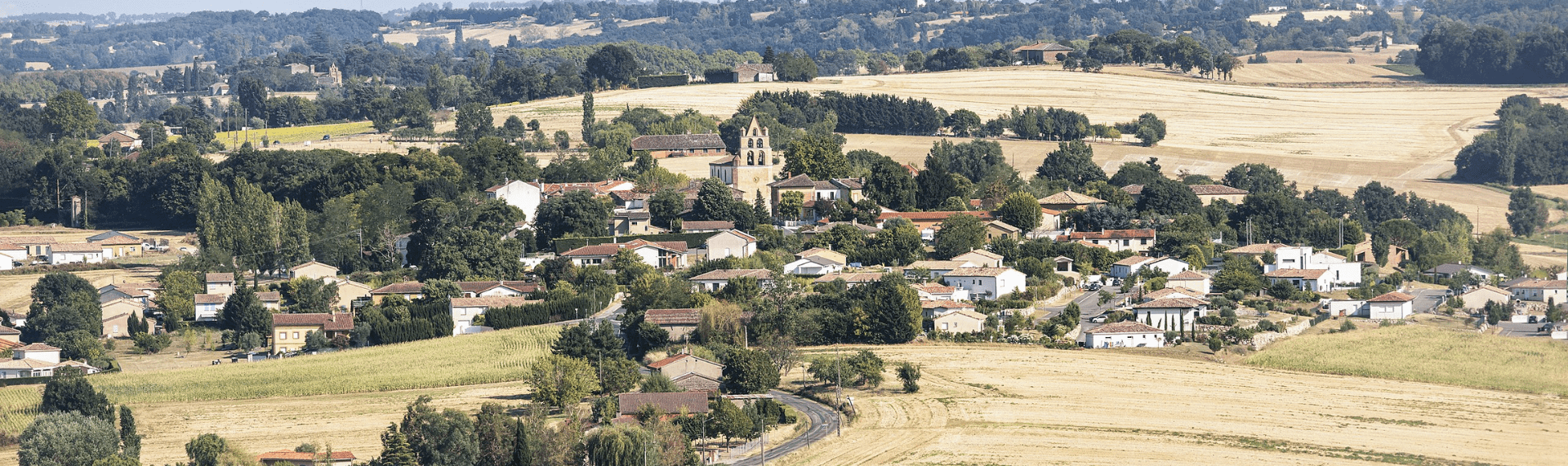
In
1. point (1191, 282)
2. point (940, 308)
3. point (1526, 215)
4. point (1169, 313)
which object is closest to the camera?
point (1169, 313)

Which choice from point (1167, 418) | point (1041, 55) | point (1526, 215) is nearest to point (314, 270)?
point (1167, 418)

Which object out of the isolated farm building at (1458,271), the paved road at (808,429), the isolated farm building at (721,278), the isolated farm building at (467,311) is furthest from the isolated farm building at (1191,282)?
the isolated farm building at (467,311)

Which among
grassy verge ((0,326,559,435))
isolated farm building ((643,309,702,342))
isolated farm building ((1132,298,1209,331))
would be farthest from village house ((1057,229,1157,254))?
grassy verge ((0,326,559,435))

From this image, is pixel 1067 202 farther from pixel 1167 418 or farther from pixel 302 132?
pixel 302 132

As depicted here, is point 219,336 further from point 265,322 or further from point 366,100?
point 366,100

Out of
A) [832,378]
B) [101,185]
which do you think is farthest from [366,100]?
[832,378]
